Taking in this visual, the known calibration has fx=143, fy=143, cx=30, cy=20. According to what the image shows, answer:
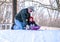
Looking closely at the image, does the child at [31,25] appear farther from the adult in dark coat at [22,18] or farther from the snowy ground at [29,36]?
the snowy ground at [29,36]

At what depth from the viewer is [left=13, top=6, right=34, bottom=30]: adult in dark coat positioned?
2.76 m

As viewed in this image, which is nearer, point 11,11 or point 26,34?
point 26,34

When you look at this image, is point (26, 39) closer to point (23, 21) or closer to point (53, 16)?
point (23, 21)

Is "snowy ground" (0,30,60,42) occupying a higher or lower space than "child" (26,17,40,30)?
higher

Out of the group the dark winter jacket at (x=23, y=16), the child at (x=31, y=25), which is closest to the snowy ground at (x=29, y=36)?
the child at (x=31, y=25)

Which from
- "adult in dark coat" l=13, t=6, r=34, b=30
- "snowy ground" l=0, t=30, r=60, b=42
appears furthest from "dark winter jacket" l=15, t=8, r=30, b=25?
"snowy ground" l=0, t=30, r=60, b=42

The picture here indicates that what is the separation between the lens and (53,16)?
313 cm

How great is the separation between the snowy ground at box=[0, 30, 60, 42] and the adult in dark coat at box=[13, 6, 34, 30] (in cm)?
193

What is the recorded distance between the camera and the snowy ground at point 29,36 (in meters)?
0.74

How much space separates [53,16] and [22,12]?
2.41ft

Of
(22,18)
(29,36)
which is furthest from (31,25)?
(29,36)

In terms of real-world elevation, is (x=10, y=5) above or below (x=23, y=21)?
above

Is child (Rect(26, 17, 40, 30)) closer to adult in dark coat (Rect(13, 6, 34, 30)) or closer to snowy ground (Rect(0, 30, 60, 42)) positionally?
adult in dark coat (Rect(13, 6, 34, 30))

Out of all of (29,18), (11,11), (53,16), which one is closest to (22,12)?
(29,18)
